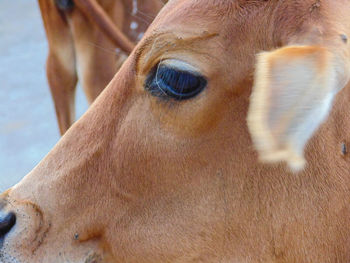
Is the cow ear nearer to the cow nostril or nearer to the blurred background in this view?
the cow nostril

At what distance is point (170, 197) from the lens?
141 centimetres

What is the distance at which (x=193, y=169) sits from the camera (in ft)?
4.50

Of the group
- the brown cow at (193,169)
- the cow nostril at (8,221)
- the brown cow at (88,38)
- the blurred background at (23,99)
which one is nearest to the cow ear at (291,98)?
the brown cow at (193,169)

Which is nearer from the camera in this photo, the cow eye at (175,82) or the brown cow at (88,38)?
the cow eye at (175,82)

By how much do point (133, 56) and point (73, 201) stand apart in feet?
1.23

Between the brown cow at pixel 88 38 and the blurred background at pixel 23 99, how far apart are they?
0.87 metres

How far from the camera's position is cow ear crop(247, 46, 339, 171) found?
1.07 metres

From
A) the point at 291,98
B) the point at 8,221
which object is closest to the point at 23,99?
the point at 8,221

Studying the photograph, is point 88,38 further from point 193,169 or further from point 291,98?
point 291,98

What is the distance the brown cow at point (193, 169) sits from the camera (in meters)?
1.29

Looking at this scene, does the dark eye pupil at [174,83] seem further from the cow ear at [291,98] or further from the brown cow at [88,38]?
Answer: the brown cow at [88,38]

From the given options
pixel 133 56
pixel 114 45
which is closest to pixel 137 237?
pixel 133 56

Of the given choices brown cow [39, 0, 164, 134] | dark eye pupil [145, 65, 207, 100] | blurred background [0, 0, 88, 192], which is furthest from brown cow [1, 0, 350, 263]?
blurred background [0, 0, 88, 192]

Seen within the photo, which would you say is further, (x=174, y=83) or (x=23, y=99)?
(x=23, y=99)
